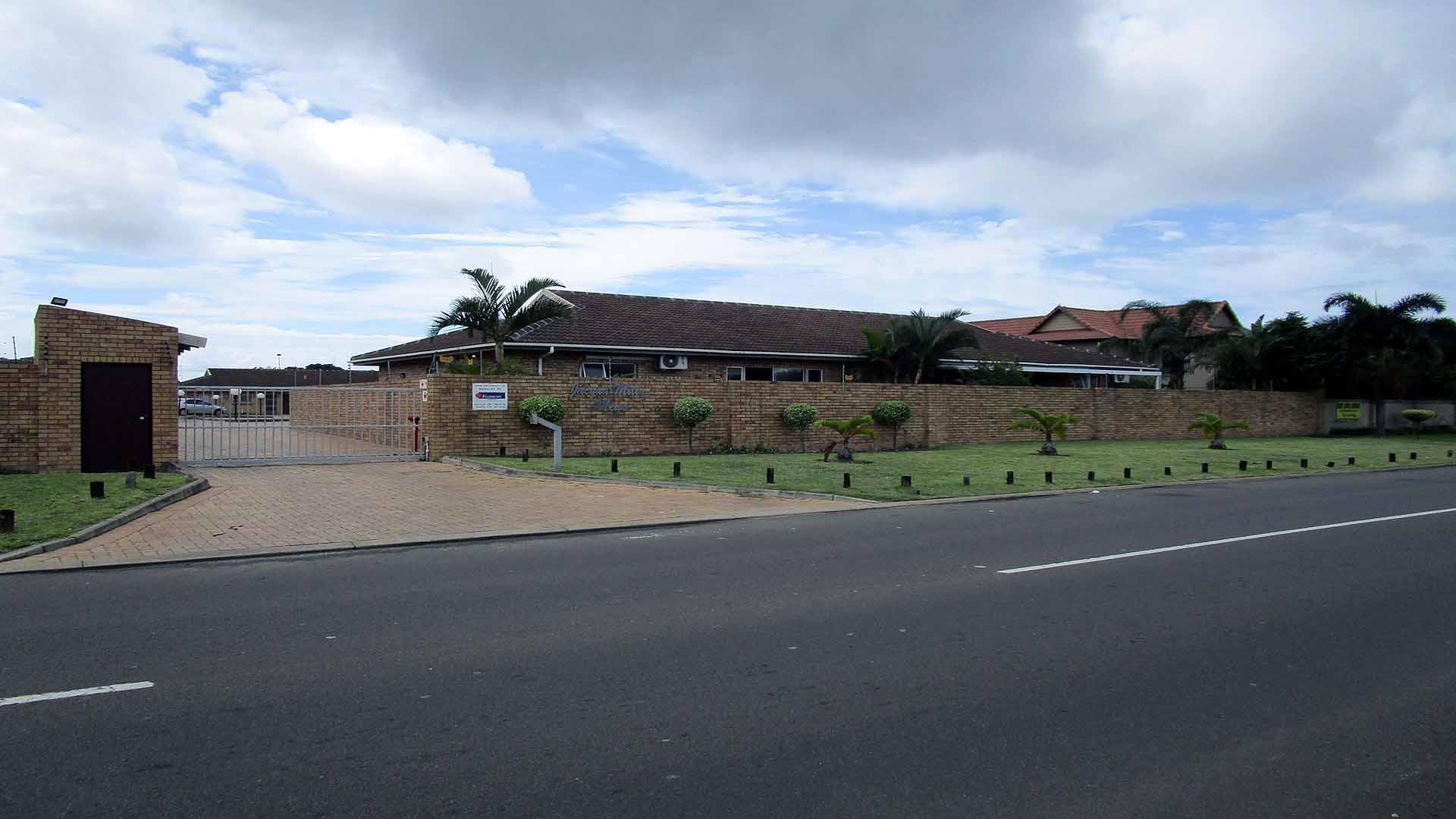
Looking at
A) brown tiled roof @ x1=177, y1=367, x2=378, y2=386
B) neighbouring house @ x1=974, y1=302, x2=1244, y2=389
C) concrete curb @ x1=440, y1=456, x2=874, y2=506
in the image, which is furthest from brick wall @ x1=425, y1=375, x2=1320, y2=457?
brown tiled roof @ x1=177, y1=367, x2=378, y2=386

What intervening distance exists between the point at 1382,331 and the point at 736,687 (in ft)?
150

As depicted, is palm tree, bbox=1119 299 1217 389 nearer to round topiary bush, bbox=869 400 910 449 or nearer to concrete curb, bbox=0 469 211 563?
round topiary bush, bbox=869 400 910 449

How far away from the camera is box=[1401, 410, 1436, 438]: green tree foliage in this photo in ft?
137

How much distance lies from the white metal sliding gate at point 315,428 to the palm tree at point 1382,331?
3852 centimetres

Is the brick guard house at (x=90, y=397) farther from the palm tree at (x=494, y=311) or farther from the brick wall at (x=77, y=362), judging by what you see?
the palm tree at (x=494, y=311)

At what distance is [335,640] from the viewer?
6414 millimetres

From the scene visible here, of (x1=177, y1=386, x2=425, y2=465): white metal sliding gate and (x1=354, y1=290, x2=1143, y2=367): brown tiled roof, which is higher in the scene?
(x1=354, y1=290, x2=1143, y2=367): brown tiled roof

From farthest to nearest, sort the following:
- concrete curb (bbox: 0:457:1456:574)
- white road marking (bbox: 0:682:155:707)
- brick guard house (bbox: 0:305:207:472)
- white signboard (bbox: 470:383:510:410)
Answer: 1. white signboard (bbox: 470:383:510:410)
2. brick guard house (bbox: 0:305:207:472)
3. concrete curb (bbox: 0:457:1456:574)
4. white road marking (bbox: 0:682:155:707)

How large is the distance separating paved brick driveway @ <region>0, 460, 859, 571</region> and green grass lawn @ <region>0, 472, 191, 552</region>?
0.40 metres

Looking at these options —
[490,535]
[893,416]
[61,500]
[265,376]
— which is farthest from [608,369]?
[265,376]

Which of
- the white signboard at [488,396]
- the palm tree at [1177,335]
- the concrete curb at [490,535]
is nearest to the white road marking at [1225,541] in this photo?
the concrete curb at [490,535]

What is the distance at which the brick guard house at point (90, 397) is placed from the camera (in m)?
16.1

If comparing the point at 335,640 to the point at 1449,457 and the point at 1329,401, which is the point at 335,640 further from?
the point at 1329,401

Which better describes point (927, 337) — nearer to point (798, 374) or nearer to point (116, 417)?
point (798, 374)
